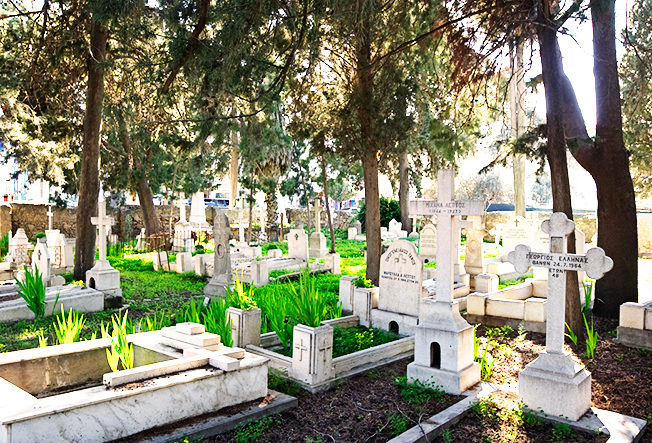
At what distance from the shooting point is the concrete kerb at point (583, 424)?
4008 mm

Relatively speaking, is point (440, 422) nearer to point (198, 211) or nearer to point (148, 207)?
point (148, 207)

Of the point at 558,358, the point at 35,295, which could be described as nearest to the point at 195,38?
the point at 35,295

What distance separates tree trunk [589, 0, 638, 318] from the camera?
7953 millimetres

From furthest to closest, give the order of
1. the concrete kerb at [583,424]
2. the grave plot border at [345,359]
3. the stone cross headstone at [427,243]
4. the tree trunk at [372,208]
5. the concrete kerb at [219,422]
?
the stone cross headstone at [427,243] < the tree trunk at [372,208] < the grave plot border at [345,359] < the concrete kerb at [583,424] < the concrete kerb at [219,422]

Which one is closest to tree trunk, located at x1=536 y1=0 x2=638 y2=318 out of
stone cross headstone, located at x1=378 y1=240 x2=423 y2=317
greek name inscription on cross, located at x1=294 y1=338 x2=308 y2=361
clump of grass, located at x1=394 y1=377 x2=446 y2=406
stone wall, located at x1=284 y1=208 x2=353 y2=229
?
stone cross headstone, located at x1=378 y1=240 x2=423 y2=317

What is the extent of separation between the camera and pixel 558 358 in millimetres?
4461

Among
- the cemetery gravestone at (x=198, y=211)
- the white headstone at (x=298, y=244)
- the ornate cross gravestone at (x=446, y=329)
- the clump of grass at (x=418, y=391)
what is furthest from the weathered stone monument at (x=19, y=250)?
the ornate cross gravestone at (x=446, y=329)

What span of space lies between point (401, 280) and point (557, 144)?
Answer: 2.87 m

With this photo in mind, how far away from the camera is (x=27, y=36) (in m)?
10.7

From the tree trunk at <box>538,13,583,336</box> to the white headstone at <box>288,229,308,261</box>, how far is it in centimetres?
865

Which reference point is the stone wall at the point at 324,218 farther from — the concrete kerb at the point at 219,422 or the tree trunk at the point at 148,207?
the concrete kerb at the point at 219,422

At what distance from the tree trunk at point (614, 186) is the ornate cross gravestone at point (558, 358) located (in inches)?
161

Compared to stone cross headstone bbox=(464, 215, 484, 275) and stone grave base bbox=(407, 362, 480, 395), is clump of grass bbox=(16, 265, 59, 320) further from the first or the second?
stone cross headstone bbox=(464, 215, 484, 275)

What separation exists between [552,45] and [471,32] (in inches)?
73.0
